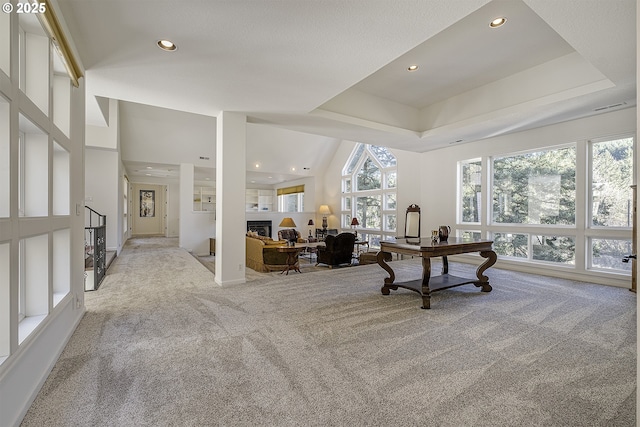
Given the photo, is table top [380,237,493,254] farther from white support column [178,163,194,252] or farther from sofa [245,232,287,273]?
white support column [178,163,194,252]

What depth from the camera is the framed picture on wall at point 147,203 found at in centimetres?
1268

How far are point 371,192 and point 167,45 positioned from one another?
7.41 metres

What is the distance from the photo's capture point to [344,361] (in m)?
2.14

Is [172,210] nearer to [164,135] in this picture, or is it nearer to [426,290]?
[164,135]

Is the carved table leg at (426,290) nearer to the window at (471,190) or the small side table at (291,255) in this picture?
the small side table at (291,255)

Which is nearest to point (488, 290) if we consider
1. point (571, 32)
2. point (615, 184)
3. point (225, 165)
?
point (615, 184)

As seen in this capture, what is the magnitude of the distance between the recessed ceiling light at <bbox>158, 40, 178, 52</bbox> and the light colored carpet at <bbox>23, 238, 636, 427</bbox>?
2.56m

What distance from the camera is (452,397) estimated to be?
1748 millimetres

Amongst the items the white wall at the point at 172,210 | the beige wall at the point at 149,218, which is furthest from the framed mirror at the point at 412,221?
the beige wall at the point at 149,218

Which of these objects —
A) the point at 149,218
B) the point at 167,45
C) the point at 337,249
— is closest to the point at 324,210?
the point at 337,249

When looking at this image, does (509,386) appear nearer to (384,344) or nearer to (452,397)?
(452,397)

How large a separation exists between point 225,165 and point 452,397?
382 centimetres

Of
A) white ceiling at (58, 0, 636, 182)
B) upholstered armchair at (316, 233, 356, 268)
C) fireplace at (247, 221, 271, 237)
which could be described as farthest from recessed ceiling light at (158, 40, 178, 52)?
fireplace at (247, 221, 271, 237)

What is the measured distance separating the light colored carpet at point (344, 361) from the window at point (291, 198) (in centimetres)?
868
